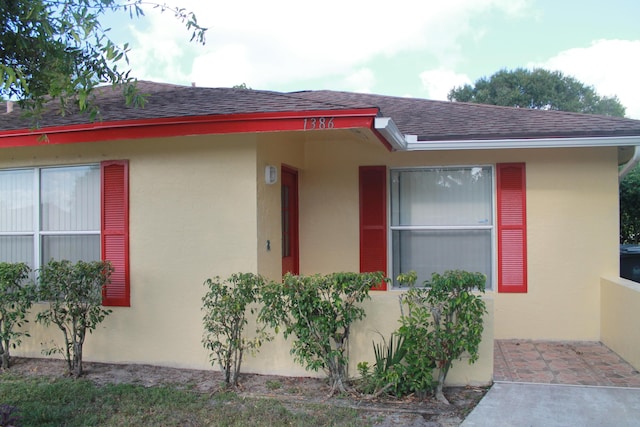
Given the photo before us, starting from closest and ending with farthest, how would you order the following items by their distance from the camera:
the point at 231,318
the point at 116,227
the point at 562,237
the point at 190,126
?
the point at 231,318 < the point at 190,126 < the point at 116,227 < the point at 562,237

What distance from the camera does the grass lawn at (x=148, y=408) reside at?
4.22 meters

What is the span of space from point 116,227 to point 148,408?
7.31 ft

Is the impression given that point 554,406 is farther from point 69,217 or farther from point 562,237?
point 69,217

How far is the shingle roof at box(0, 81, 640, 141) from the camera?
5.45 metres

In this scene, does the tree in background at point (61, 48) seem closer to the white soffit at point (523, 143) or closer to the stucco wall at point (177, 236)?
the stucco wall at point (177, 236)

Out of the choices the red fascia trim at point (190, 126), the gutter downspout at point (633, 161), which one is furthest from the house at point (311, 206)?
the gutter downspout at point (633, 161)

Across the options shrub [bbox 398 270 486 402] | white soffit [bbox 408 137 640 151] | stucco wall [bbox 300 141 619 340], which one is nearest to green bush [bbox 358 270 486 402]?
shrub [bbox 398 270 486 402]

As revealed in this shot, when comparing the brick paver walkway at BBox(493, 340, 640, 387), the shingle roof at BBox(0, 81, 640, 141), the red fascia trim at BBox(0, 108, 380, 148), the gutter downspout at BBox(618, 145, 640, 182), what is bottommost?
the brick paver walkway at BBox(493, 340, 640, 387)

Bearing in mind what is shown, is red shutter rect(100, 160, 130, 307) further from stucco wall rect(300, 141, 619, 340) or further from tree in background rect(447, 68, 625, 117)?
tree in background rect(447, 68, 625, 117)

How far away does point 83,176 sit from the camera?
20.2ft

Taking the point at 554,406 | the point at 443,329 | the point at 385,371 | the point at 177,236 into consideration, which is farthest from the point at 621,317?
the point at 177,236

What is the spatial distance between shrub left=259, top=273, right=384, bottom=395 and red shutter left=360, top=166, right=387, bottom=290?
2108mm

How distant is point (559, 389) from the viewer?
187 inches

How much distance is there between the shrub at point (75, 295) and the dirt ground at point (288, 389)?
37cm
